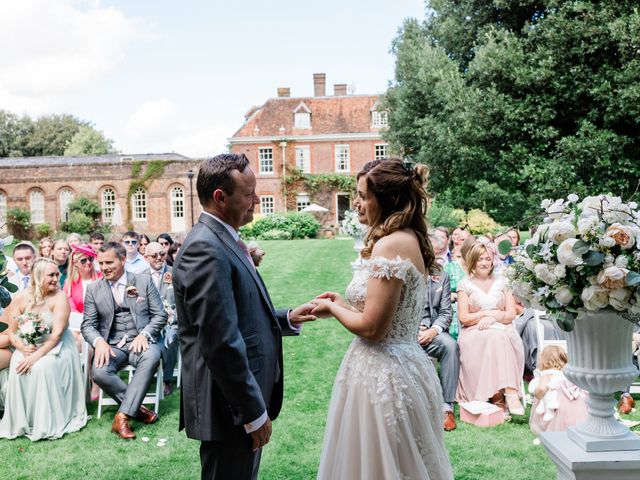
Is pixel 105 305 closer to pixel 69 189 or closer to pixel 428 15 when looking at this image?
pixel 428 15

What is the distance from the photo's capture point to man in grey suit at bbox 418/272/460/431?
5.70 metres

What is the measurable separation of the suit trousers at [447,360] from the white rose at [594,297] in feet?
10.8

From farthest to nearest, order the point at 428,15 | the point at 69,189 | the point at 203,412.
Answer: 1. the point at 69,189
2. the point at 428,15
3. the point at 203,412

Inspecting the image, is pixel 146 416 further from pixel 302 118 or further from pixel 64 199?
pixel 64 199

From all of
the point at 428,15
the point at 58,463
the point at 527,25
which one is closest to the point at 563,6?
the point at 527,25

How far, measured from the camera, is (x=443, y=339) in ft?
19.5

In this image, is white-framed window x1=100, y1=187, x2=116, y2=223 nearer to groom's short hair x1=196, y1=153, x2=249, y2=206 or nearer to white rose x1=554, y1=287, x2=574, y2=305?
groom's short hair x1=196, y1=153, x2=249, y2=206

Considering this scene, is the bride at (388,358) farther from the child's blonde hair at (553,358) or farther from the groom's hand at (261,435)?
the child's blonde hair at (553,358)

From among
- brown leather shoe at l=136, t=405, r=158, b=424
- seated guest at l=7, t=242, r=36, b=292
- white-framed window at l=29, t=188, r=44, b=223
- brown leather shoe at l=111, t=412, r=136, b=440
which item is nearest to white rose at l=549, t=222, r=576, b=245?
brown leather shoe at l=111, t=412, r=136, b=440

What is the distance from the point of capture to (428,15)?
1934 cm

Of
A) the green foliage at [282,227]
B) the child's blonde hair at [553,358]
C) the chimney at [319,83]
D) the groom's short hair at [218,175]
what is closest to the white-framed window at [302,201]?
the green foliage at [282,227]

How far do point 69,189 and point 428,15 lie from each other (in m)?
29.4

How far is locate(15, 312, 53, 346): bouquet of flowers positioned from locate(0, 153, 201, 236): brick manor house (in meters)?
33.8

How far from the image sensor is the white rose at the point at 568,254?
2.62m
